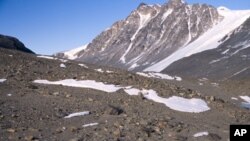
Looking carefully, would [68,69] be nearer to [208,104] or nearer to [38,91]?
[38,91]

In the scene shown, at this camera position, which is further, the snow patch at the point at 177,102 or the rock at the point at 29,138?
the snow patch at the point at 177,102

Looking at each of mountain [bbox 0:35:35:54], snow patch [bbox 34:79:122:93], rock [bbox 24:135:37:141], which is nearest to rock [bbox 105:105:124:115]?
rock [bbox 24:135:37:141]

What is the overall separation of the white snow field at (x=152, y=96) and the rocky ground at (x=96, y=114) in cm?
66

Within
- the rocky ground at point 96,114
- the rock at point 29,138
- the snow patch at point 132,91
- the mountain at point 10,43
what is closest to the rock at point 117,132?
the rocky ground at point 96,114

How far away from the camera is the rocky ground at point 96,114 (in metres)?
21.3

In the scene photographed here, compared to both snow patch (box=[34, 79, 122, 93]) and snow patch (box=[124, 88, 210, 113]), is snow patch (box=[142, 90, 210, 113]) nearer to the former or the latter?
snow patch (box=[124, 88, 210, 113])

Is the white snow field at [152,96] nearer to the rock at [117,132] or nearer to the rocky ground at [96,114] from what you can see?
the rocky ground at [96,114]

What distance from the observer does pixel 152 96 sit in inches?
1257

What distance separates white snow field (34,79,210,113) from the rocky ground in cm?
66

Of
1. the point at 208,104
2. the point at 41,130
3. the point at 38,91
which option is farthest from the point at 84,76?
the point at 41,130

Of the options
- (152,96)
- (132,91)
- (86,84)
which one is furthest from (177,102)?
(86,84)

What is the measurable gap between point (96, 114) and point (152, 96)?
8002 millimetres

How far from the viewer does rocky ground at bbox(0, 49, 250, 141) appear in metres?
21.3

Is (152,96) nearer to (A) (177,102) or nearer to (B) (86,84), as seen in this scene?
(A) (177,102)
